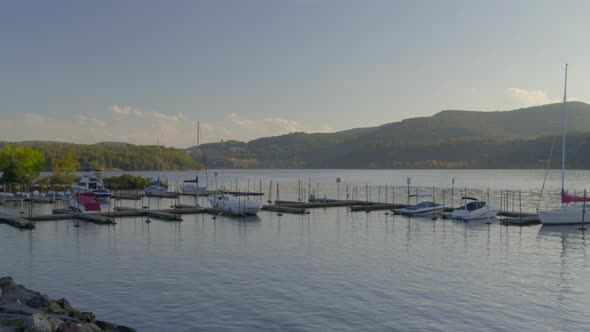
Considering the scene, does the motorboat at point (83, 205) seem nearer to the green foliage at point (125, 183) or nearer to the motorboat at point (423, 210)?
the motorboat at point (423, 210)

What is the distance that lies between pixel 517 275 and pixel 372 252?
956 cm

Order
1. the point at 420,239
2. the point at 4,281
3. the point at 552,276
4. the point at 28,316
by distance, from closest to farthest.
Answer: the point at 28,316 < the point at 4,281 < the point at 552,276 < the point at 420,239

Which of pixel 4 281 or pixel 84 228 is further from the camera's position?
pixel 84 228

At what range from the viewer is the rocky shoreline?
46.5 ft

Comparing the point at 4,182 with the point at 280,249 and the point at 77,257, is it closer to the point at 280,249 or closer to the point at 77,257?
the point at 77,257

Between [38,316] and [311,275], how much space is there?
48.2ft

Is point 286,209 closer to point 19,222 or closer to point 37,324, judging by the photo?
point 19,222

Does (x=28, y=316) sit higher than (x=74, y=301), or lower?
higher

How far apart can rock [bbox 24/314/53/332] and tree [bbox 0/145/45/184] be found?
75.9 m

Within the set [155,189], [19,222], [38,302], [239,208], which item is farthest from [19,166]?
[38,302]

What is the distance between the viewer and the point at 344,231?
44375 millimetres

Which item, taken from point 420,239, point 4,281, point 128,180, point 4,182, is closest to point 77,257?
point 4,281

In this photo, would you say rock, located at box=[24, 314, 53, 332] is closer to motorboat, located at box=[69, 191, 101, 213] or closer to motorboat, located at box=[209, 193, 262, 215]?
motorboat, located at box=[209, 193, 262, 215]

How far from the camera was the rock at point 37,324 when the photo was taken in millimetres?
13914
